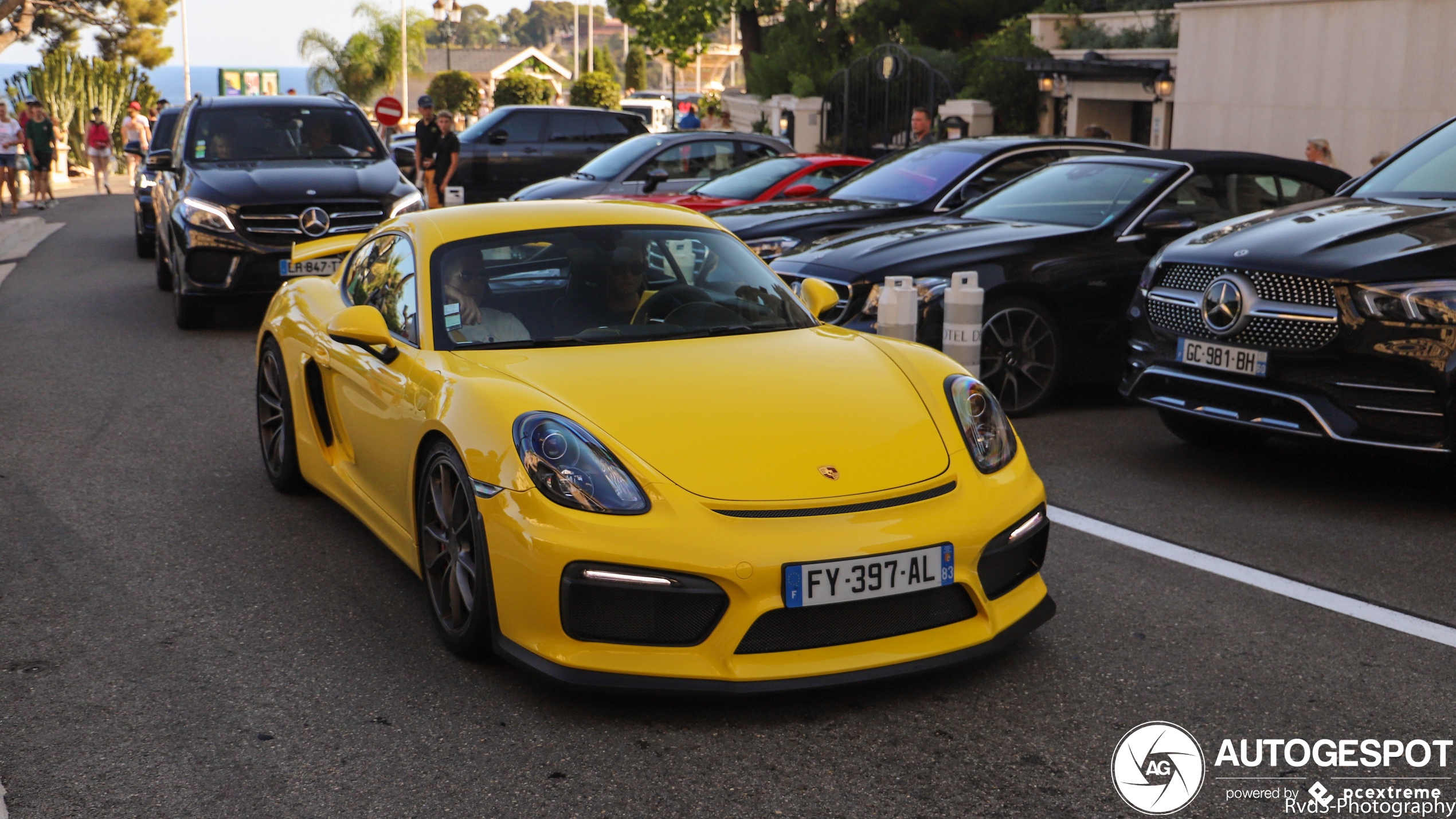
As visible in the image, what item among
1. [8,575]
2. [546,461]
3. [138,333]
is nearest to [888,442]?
[546,461]

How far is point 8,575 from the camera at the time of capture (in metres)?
5.05

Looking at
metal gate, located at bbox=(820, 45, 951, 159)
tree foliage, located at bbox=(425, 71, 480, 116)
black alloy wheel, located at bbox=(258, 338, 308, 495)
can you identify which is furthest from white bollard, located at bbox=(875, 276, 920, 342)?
tree foliage, located at bbox=(425, 71, 480, 116)

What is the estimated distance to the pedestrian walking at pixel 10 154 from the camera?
2231 centimetres

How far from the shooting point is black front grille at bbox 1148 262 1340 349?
5.84 metres

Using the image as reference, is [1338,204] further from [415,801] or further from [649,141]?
[649,141]

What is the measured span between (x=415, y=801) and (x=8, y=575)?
2559 millimetres

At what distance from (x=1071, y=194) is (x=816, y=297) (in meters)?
3.88

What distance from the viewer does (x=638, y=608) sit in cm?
370

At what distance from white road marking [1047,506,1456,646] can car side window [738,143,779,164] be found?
11.1 metres

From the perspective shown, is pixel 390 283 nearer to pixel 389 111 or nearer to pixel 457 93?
→ pixel 389 111

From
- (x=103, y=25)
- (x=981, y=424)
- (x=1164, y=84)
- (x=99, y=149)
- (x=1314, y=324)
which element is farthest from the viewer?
(x=103, y=25)

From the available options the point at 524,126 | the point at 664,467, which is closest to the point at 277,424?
the point at 664,467

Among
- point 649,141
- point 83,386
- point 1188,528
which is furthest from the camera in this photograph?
point 649,141

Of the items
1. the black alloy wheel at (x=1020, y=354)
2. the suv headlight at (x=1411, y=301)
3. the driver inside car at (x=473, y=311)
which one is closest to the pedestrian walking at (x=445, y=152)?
the black alloy wheel at (x=1020, y=354)
